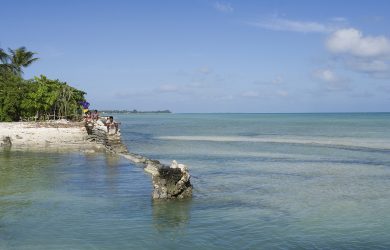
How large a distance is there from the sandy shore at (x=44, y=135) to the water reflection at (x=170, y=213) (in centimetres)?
2266

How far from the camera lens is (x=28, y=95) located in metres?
51.4

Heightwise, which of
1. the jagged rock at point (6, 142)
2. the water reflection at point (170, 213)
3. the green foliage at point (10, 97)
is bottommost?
the water reflection at point (170, 213)

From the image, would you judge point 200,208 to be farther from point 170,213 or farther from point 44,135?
point 44,135

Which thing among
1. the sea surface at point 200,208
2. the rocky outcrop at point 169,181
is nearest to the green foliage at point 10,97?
the sea surface at point 200,208

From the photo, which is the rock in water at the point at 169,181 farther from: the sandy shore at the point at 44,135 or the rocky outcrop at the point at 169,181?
the sandy shore at the point at 44,135

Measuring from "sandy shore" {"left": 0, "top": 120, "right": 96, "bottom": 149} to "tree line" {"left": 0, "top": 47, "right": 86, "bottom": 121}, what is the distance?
28.8 ft

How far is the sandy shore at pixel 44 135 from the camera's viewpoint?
38.5 metres

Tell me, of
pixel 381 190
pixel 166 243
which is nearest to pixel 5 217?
pixel 166 243

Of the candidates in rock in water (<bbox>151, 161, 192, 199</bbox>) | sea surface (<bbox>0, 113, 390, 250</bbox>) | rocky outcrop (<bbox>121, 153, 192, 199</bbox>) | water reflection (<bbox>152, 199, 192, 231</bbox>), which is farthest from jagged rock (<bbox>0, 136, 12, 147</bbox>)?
water reflection (<bbox>152, 199, 192, 231</bbox>)

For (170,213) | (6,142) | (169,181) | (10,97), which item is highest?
(10,97)

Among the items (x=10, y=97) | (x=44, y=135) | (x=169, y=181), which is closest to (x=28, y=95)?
(x=10, y=97)

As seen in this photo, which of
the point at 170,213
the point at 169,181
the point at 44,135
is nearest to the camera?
the point at 170,213

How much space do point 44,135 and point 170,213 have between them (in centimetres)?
2930

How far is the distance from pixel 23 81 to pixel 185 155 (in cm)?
2903
